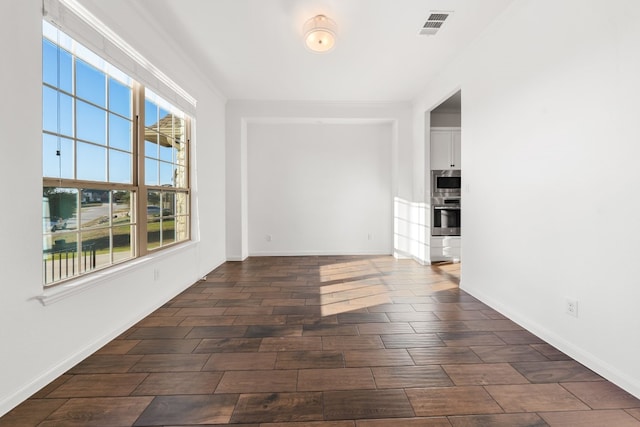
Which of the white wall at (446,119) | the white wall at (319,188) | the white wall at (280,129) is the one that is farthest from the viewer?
the white wall at (319,188)

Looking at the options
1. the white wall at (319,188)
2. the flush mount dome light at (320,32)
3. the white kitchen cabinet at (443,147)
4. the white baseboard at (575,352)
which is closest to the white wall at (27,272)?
the flush mount dome light at (320,32)

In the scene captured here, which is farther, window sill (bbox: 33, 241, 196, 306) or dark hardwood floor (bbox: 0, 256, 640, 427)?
window sill (bbox: 33, 241, 196, 306)

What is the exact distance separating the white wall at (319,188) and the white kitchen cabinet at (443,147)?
0.98m

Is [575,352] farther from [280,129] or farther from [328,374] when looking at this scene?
[280,129]

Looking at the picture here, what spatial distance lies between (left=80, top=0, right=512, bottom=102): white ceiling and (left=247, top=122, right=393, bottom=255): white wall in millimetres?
1260

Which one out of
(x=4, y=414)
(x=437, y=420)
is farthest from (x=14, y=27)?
(x=437, y=420)

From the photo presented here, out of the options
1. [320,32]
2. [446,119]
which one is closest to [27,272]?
[320,32]

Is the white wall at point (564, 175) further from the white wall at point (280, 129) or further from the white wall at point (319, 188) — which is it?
the white wall at point (319, 188)

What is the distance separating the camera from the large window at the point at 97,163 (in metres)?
2.02

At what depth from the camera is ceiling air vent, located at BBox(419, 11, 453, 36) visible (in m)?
2.86

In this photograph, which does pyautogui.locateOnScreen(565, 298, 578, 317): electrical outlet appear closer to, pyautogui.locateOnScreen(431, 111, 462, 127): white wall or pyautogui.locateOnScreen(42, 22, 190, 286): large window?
pyautogui.locateOnScreen(42, 22, 190, 286): large window

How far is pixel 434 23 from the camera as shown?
3.01 metres

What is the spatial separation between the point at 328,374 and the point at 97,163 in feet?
7.63

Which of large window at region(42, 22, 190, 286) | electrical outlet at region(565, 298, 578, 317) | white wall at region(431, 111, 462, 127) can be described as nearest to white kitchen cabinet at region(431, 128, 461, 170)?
white wall at region(431, 111, 462, 127)
